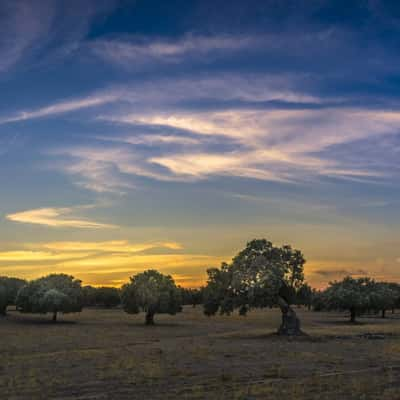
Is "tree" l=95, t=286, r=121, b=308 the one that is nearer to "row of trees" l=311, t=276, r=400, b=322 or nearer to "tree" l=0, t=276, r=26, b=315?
"tree" l=0, t=276, r=26, b=315

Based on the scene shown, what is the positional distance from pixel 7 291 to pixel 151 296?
34.0m

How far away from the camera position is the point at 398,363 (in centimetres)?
3200

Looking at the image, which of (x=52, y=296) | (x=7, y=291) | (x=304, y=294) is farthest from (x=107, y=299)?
(x=304, y=294)

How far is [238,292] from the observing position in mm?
53844

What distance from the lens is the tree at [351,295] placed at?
9650 centimetres

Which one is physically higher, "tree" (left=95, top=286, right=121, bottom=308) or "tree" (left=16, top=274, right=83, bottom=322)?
"tree" (left=16, top=274, right=83, bottom=322)

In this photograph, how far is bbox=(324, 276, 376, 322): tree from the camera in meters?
96.5

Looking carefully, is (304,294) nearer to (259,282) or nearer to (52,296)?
(259,282)

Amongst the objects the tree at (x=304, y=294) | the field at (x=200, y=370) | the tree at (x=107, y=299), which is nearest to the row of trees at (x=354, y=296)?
the tree at (x=304, y=294)

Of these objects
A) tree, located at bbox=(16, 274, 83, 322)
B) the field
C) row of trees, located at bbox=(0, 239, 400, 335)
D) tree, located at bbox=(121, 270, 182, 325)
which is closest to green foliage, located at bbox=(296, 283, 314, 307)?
row of trees, located at bbox=(0, 239, 400, 335)

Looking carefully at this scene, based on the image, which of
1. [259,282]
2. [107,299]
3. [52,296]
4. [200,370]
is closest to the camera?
[200,370]

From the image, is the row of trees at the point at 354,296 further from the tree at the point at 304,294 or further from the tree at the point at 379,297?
the tree at the point at 304,294

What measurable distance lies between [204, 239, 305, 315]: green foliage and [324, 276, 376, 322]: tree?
147ft

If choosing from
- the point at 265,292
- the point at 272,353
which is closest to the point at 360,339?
the point at 265,292
